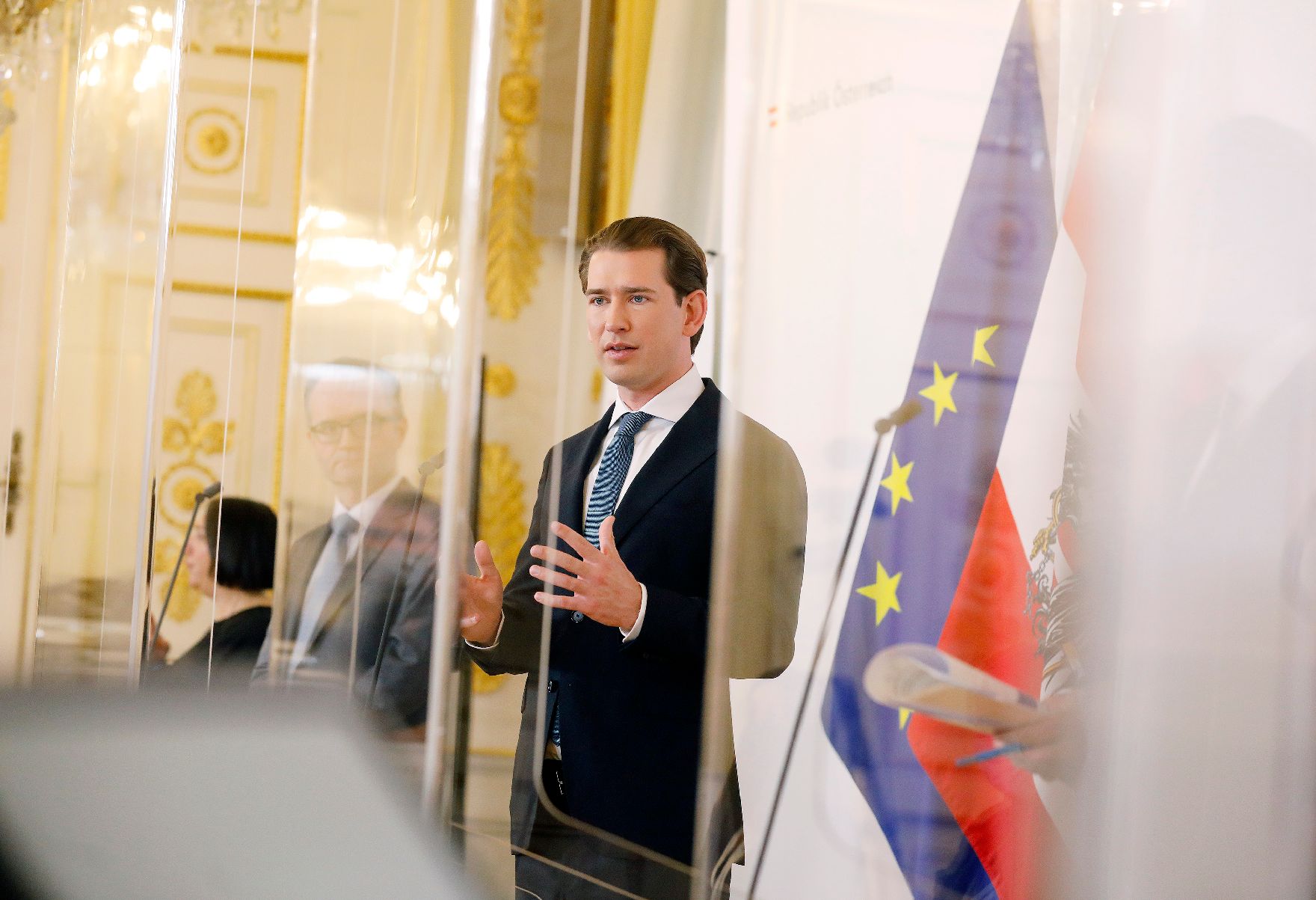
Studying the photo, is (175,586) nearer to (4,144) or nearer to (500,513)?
(500,513)

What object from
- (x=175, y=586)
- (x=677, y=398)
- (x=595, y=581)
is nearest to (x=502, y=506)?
(x=595, y=581)

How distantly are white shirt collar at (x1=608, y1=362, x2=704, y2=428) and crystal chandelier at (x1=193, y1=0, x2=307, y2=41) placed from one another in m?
2.16

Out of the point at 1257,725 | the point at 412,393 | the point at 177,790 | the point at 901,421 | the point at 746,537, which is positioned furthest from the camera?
the point at 412,393

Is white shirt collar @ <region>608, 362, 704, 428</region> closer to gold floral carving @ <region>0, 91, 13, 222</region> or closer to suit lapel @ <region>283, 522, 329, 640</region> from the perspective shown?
suit lapel @ <region>283, 522, 329, 640</region>

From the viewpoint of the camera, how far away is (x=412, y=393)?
1.94 meters

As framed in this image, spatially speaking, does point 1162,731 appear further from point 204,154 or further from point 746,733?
point 204,154

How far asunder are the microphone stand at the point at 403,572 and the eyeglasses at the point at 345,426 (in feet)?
0.63

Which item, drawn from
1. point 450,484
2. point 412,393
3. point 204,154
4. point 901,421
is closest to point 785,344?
point 901,421

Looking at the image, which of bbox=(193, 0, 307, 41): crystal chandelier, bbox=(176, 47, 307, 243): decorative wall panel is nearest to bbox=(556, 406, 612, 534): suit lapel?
bbox=(176, 47, 307, 243): decorative wall panel

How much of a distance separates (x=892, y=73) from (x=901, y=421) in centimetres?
35

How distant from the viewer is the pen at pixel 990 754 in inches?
42.7

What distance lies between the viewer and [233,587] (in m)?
2.55

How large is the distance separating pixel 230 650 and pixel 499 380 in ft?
4.09

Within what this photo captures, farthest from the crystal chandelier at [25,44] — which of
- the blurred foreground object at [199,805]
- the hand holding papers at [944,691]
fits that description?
the blurred foreground object at [199,805]
